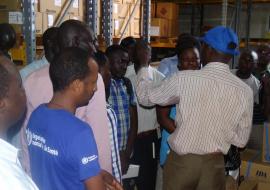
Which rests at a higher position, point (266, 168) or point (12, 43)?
point (12, 43)

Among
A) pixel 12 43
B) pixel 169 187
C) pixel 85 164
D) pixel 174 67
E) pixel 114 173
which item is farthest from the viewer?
pixel 174 67

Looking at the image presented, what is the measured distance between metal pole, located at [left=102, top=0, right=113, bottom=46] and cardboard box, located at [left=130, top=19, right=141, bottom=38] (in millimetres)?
716

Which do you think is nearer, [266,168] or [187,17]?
[266,168]

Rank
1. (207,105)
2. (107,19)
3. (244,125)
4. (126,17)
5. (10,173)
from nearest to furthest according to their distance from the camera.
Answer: (10,173)
(207,105)
(244,125)
(107,19)
(126,17)

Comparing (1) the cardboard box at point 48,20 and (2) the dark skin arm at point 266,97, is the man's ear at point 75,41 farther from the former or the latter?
(2) the dark skin arm at point 266,97

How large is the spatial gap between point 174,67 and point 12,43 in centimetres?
176

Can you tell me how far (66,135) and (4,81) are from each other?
16.7 inches

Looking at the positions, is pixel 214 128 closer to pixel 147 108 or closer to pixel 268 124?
pixel 147 108

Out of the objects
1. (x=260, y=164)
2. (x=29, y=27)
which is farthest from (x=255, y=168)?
(x=29, y=27)

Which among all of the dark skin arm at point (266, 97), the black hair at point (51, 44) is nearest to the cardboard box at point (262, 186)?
the dark skin arm at point (266, 97)

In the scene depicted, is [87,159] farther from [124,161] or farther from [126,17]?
[126,17]

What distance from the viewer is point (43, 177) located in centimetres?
168

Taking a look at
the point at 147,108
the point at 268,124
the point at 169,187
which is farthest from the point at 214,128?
the point at 268,124

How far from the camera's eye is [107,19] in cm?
422
